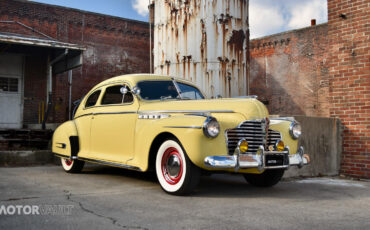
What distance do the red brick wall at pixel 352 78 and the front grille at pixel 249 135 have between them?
3.09 meters

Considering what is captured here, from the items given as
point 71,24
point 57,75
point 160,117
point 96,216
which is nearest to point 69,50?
point 57,75

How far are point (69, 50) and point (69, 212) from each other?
350 inches

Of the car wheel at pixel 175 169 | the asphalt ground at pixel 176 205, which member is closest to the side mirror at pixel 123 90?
the car wheel at pixel 175 169

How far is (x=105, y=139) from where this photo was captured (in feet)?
18.9

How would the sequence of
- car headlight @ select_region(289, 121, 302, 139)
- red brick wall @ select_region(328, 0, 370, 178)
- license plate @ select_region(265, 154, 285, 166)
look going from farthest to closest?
1. red brick wall @ select_region(328, 0, 370, 178)
2. car headlight @ select_region(289, 121, 302, 139)
3. license plate @ select_region(265, 154, 285, 166)

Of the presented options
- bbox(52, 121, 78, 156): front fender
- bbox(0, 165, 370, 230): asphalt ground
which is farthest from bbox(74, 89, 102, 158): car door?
bbox(0, 165, 370, 230): asphalt ground

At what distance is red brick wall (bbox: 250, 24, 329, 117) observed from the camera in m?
18.6

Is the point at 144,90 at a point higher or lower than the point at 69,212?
higher

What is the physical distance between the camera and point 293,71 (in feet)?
65.2

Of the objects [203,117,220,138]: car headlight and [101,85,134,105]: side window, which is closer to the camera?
[203,117,220,138]: car headlight

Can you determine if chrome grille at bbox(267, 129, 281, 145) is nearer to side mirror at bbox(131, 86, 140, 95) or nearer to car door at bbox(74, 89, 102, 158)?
side mirror at bbox(131, 86, 140, 95)

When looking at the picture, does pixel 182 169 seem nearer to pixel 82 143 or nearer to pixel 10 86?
Answer: pixel 82 143

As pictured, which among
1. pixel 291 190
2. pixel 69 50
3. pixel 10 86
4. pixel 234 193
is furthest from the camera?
pixel 10 86

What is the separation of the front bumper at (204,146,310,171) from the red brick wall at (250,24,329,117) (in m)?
14.8
